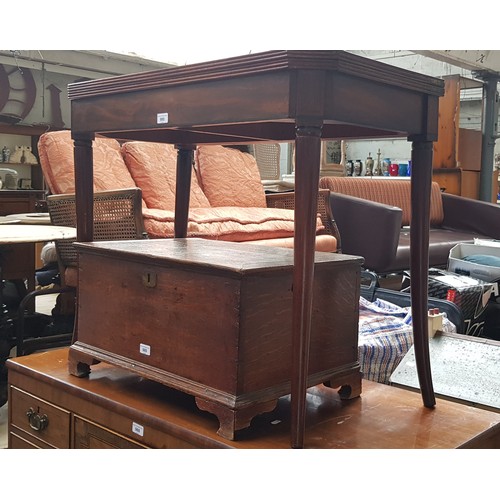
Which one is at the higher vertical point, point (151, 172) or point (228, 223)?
point (151, 172)

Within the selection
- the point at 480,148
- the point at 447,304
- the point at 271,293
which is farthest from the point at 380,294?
the point at 480,148

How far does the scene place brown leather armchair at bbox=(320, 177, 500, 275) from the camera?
12.5ft

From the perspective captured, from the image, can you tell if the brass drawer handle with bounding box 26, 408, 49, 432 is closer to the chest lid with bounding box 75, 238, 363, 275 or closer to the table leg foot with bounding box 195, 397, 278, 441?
the chest lid with bounding box 75, 238, 363, 275

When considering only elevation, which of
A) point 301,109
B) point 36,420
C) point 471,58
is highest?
point 471,58

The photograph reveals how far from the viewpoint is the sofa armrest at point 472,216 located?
513 centimetres

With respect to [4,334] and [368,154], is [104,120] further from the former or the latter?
[368,154]

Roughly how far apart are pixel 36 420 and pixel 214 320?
0.61 m

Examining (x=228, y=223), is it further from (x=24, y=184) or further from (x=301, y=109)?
(x=24, y=184)

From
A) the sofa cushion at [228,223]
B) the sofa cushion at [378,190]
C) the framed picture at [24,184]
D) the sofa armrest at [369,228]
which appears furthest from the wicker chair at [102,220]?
the framed picture at [24,184]

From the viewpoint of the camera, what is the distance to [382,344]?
1908 mm

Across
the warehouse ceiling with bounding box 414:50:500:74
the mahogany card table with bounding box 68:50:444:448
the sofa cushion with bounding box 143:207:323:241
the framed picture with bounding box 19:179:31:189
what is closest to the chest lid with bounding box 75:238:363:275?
the mahogany card table with bounding box 68:50:444:448

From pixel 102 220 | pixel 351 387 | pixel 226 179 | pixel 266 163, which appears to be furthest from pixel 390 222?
pixel 351 387

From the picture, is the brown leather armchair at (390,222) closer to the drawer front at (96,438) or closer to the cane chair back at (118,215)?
the cane chair back at (118,215)

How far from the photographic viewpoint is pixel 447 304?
8.13 ft
